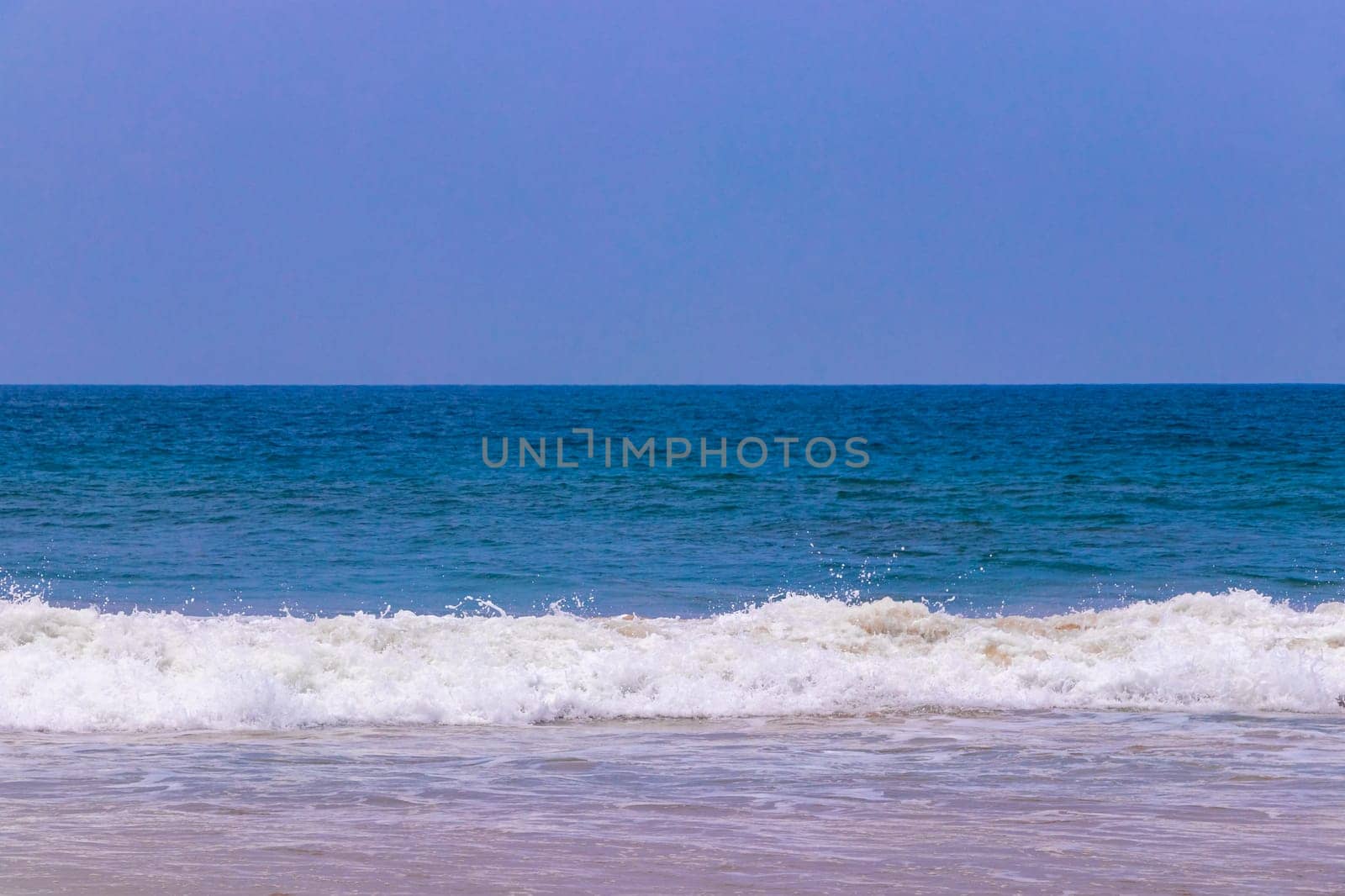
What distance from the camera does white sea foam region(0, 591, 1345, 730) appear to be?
9.67 m

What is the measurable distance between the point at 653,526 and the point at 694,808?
587 inches

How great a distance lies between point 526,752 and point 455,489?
1916 cm

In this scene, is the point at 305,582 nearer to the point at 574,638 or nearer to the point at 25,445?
the point at 574,638

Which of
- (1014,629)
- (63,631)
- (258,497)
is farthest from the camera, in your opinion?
→ (258,497)

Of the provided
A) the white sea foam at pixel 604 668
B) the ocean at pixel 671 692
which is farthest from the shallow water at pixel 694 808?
the white sea foam at pixel 604 668

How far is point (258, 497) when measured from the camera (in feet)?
83.1

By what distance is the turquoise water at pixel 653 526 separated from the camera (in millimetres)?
16141

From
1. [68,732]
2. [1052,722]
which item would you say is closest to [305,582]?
[68,732]

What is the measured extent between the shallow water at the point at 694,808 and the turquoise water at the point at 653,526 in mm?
5913

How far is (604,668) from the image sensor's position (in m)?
10.5

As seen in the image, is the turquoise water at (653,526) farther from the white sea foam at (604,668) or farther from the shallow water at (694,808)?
the shallow water at (694,808)

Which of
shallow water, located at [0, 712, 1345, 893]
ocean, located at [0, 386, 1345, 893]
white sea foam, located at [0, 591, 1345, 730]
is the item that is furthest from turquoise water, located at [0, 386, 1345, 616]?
shallow water, located at [0, 712, 1345, 893]

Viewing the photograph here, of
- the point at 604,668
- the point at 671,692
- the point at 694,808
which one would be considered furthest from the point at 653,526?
the point at 694,808

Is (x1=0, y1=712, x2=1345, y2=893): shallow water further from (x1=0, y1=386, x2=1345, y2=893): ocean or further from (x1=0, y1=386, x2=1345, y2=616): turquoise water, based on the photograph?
(x1=0, y1=386, x2=1345, y2=616): turquoise water
